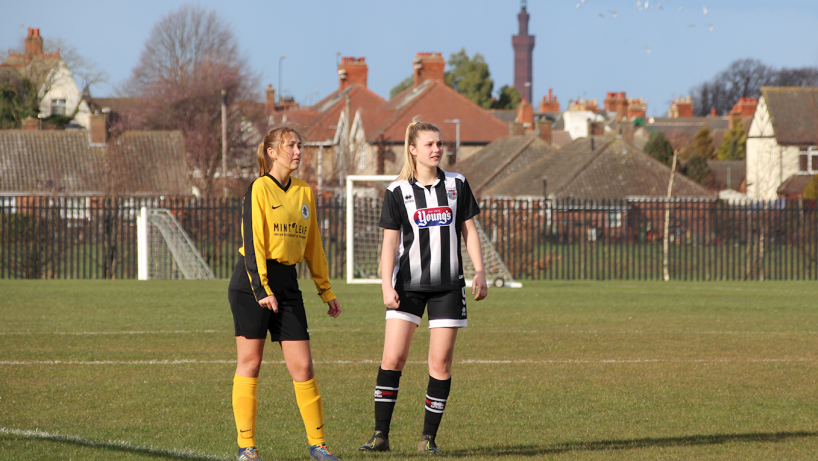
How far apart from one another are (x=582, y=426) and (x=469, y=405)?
97 centimetres

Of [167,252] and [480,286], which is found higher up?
[480,286]

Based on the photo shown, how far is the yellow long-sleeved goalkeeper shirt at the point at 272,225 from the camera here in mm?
4648

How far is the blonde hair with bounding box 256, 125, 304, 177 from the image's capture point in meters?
4.82

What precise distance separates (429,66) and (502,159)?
36.5 ft

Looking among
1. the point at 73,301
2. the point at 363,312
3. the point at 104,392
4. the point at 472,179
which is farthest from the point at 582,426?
the point at 472,179

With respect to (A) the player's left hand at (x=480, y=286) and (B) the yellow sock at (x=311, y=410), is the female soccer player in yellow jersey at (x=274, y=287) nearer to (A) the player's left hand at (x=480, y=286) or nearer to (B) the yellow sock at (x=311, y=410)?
(B) the yellow sock at (x=311, y=410)

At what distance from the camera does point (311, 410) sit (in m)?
4.80

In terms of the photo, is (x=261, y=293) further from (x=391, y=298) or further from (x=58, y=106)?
(x=58, y=106)

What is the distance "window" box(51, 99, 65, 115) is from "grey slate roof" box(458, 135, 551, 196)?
2563 centimetres

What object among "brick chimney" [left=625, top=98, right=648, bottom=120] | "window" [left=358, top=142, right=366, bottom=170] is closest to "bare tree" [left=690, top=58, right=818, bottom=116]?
"brick chimney" [left=625, top=98, right=648, bottom=120]

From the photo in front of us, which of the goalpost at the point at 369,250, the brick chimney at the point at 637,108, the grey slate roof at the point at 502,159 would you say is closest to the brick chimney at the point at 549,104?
the brick chimney at the point at 637,108

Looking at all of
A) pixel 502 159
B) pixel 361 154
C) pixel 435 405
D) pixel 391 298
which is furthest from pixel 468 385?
pixel 502 159

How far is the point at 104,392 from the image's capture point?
684 centimetres

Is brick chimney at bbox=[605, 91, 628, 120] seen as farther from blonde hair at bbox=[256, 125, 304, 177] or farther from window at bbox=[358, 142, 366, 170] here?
blonde hair at bbox=[256, 125, 304, 177]
